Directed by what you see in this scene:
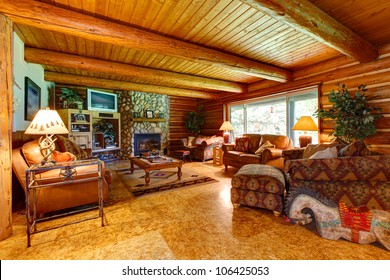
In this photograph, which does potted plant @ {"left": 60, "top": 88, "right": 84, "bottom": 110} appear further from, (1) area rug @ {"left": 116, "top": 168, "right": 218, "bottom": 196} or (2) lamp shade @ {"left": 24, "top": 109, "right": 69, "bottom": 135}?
(2) lamp shade @ {"left": 24, "top": 109, "right": 69, "bottom": 135}

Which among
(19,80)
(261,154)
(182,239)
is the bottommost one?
(182,239)

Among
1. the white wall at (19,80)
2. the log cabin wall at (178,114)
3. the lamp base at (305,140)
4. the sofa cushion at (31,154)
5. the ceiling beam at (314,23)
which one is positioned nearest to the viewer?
the ceiling beam at (314,23)

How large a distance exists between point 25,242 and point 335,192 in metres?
3.31

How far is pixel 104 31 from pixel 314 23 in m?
2.74

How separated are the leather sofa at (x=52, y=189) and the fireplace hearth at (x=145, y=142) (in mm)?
4188

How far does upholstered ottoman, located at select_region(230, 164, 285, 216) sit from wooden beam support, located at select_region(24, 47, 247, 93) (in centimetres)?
346

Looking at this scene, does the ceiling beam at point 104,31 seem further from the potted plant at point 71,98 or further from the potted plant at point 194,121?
the potted plant at point 194,121

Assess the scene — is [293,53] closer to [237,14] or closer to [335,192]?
[237,14]

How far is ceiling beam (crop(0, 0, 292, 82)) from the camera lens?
1.98 metres

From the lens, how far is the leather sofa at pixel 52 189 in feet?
6.89

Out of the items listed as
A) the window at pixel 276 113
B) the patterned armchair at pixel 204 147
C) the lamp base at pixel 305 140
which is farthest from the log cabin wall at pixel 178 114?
the lamp base at pixel 305 140

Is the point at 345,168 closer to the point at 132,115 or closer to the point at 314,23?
the point at 314,23

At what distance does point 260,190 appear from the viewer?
2283mm

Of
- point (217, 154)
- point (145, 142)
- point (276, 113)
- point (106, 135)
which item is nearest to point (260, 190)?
point (217, 154)
